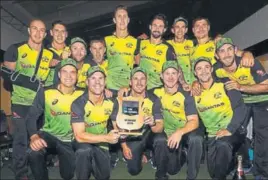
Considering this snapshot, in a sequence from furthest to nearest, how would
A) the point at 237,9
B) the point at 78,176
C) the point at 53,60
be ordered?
1. the point at 237,9
2. the point at 53,60
3. the point at 78,176

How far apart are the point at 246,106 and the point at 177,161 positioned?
1.27m

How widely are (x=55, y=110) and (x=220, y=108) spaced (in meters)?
2.18

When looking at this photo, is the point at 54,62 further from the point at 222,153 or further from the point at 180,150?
the point at 222,153

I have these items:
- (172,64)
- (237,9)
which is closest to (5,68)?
(172,64)

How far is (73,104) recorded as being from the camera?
5223 mm

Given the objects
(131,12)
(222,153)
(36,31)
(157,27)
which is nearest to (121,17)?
(157,27)

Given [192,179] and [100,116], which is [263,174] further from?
[100,116]

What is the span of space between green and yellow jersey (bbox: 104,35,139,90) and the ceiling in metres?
2.79

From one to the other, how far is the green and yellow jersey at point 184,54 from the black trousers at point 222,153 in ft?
4.81

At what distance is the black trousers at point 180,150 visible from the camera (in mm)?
5243

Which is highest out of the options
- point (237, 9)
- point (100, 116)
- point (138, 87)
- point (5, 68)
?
point (237, 9)

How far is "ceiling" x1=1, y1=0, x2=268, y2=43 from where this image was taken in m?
8.95

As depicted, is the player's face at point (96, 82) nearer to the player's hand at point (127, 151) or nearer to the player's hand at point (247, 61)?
the player's hand at point (127, 151)

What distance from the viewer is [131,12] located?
40.8ft
